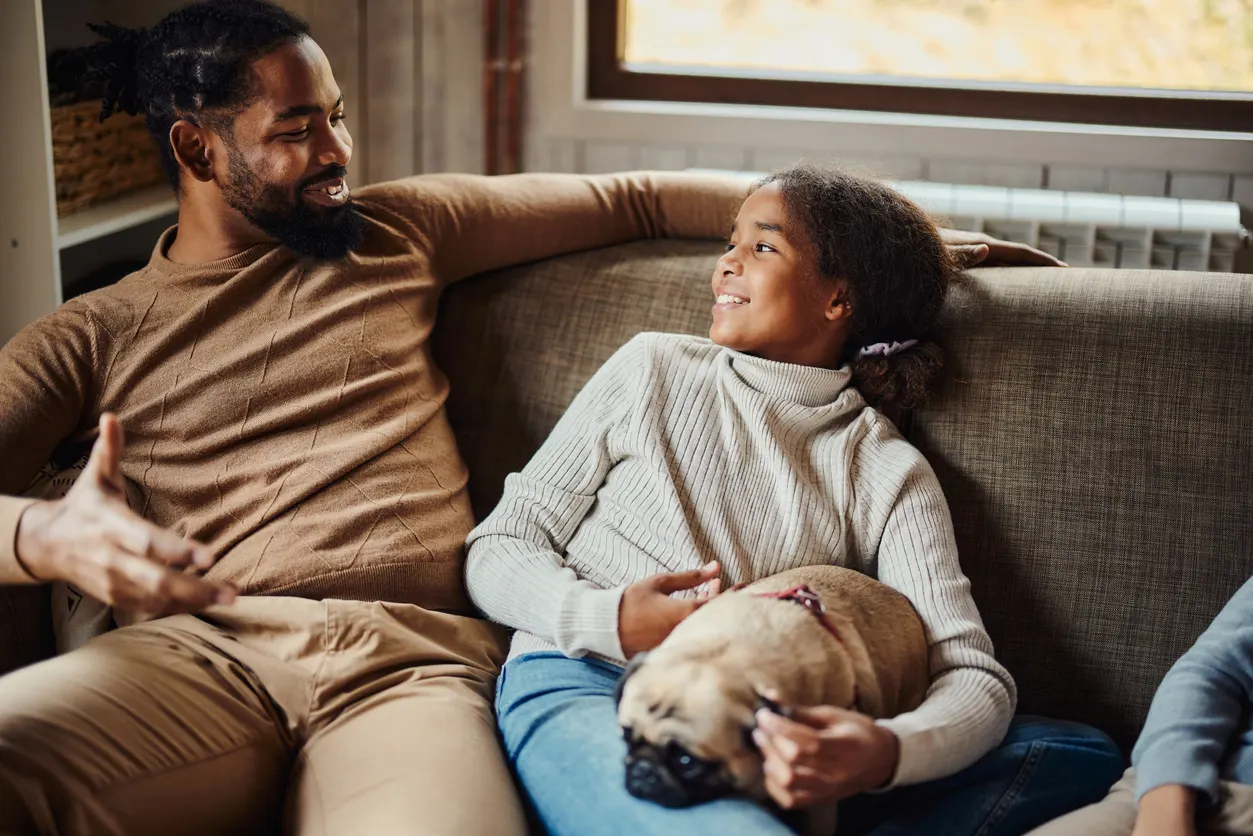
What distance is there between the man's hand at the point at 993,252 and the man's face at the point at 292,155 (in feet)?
2.91

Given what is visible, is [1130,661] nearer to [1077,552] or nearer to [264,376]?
[1077,552]

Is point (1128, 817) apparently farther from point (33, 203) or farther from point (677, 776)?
point (33, 203)

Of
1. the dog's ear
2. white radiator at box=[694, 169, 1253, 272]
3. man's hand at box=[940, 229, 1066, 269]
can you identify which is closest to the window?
white radiator at box=[694, 169, 1253, 272]

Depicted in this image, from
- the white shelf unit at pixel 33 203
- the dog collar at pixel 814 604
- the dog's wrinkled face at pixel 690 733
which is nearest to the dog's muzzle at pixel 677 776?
the dog's wrinkled face at pixel 690 733

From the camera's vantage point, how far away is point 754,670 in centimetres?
114

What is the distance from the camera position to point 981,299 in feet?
5.56

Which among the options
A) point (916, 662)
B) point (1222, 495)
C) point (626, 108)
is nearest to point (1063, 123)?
point (626, 108)

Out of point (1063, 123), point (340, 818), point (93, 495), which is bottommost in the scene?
point (340, 818)

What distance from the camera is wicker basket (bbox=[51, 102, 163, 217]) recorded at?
203 centimetres

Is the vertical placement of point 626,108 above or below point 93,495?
above

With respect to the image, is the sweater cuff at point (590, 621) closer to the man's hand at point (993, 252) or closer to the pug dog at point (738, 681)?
the pug dog at point (738, 681)

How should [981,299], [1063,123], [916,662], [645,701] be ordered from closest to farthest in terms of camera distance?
[645,701] → [916,662] → [981,299] → [1063,123]

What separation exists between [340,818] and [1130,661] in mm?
1009

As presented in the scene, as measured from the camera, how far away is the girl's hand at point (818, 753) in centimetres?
110
